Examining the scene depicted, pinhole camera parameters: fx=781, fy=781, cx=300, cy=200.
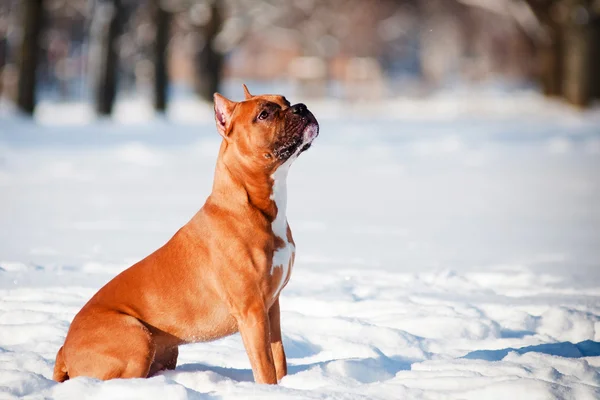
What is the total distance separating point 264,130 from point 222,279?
2.96 ft

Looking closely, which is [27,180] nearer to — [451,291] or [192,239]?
[451,291]

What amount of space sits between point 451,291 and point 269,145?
3.08 meters

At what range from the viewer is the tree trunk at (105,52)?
78.0 feet

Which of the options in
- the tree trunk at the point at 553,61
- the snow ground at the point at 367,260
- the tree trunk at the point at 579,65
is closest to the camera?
the snow ground at the point at 367,260

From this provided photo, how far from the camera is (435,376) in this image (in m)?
4.54

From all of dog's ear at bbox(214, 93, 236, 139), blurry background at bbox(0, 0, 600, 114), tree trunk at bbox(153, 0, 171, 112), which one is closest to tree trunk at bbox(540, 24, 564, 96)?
blurry background at bbox(0, 0, 600, 114)

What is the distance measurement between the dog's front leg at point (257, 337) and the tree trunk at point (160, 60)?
2422 cm

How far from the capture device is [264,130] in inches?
178

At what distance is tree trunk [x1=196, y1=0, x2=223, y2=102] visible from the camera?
32.3 metres

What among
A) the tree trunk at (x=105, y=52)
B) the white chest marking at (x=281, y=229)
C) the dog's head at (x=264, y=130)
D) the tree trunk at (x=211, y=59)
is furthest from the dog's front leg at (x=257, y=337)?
the tree trunk at (x=211, y=59)

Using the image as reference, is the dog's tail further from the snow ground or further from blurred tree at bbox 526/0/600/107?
blurred tree at bbox 526/0/600/107

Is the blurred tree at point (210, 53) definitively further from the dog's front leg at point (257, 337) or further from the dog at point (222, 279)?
the dog's front leg at point (257, 337)

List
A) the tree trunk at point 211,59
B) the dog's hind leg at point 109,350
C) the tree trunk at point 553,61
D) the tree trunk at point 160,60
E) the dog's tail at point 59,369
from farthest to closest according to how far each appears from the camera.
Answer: the tree trunk at point 553,61 → the tree trunk at point 211,59 → the tree trunk at point 160,60 → the dog's tail at point 59,369 → the dog's hind leg at point 109,350

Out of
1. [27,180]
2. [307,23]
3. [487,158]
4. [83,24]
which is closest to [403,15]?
[307,23]
